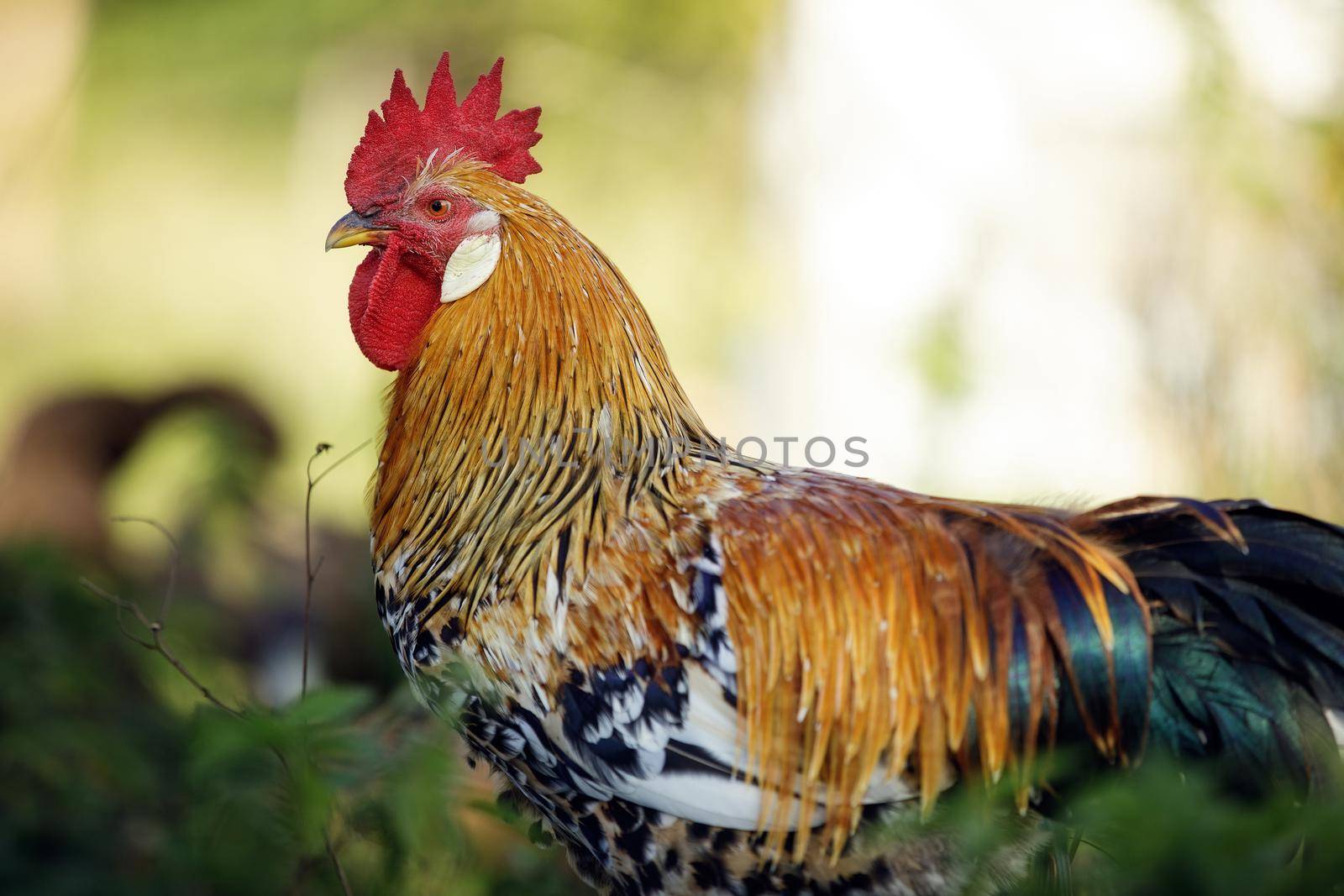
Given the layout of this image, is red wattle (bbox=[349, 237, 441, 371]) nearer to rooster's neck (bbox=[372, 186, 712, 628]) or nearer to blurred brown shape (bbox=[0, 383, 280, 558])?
rooster's neck (bbox=[372, 186, 712, 628])

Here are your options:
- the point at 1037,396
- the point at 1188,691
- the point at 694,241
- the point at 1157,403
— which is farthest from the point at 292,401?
the point at 1188,691

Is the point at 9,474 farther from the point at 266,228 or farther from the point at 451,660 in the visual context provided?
the point at 266,228

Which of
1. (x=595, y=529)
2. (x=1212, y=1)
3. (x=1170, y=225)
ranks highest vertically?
(x=1212, y=1)

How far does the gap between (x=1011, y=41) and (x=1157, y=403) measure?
98.8 inches

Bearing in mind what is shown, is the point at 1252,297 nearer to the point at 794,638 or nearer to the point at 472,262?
the point at 794,638

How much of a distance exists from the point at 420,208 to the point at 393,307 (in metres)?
0.22

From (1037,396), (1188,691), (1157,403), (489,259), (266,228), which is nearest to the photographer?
(1188,691)

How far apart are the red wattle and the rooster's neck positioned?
0.05 meters

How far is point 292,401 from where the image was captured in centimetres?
1024

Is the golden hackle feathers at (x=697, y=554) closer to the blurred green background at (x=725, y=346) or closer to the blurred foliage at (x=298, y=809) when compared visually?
the blurred foliage at (x=298, y=809)

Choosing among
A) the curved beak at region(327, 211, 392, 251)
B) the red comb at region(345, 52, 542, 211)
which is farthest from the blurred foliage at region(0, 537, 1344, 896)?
the red comb at region(345, 52, 542, 211)

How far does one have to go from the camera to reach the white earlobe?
7.41ft

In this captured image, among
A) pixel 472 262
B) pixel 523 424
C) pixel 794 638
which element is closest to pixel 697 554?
pixel 794 638

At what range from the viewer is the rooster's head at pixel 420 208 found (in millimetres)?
2271
